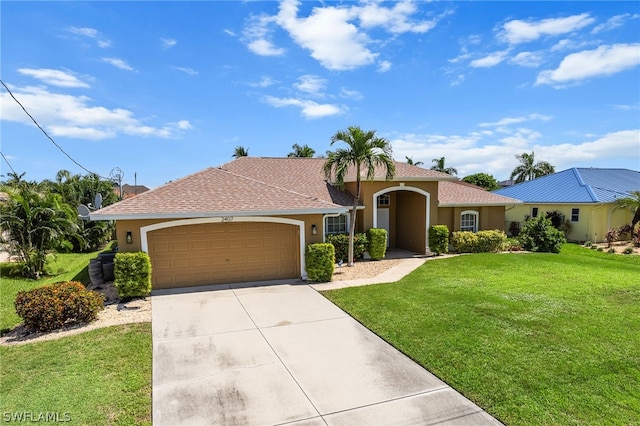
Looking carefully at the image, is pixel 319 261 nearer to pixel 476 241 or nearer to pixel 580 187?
pixel 476 241

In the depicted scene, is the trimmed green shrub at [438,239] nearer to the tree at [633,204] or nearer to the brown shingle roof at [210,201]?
the brown shingle roof at [210,201]

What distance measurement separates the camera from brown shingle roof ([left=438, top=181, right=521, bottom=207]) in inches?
757

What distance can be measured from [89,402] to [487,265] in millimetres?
14591

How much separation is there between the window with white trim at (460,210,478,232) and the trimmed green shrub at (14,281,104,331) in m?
18.0

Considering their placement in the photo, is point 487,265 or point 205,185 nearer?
point 205,185

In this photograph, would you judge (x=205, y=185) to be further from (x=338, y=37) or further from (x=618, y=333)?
(x=618, y=333)

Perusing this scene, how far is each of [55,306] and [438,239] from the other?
15339 mm

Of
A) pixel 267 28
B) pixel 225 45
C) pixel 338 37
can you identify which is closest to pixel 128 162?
pixel 225 45

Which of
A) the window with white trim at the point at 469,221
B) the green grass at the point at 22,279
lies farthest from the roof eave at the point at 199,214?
the window with white trim at the point at 469,221

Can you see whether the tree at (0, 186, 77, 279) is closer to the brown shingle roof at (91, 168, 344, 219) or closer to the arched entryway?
the brown shingle roof at (91, 168, 344, 219)

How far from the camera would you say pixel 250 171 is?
62.9 ft

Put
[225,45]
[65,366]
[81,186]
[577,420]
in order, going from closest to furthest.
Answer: [577,420], [65,366], [225,45], [81,186]

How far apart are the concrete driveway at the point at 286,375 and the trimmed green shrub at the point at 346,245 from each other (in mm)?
6661

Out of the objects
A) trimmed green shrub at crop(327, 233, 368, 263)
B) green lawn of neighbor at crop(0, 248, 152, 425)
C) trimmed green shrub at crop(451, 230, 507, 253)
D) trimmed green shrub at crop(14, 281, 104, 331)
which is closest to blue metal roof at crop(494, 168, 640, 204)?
trimmed green shrub at crop(451, 230, 507, 253)
